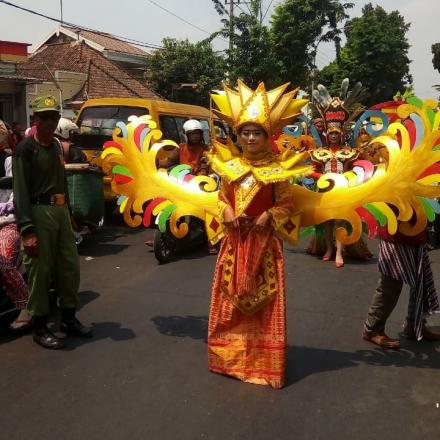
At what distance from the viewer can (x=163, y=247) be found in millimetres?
6902

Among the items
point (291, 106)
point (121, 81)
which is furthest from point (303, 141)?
point (121, 81)

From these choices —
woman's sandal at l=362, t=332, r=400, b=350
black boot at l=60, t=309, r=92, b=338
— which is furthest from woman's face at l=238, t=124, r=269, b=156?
black boot at l=60, t=309, r=92, b=338

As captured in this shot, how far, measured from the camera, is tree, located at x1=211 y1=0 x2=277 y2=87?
2055 cm

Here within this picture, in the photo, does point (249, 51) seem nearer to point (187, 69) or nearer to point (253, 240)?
point (187, 69)

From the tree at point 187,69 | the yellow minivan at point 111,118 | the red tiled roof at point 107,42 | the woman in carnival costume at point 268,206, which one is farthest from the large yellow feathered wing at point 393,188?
the red tiled roof at point 107,42

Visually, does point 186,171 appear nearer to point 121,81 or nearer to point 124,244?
point 124,244

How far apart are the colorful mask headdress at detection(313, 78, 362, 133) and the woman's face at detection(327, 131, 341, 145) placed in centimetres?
4

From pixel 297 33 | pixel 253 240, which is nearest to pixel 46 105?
pixel 253 240

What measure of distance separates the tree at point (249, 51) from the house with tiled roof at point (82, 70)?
4337mm

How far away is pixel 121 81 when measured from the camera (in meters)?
24.1

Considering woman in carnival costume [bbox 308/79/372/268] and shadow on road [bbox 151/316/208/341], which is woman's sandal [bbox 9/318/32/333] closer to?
shadow on road [bbox 151/316/208/341]

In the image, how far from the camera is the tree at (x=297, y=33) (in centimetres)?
2238

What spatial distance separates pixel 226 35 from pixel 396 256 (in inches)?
724

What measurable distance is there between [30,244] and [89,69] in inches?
854
